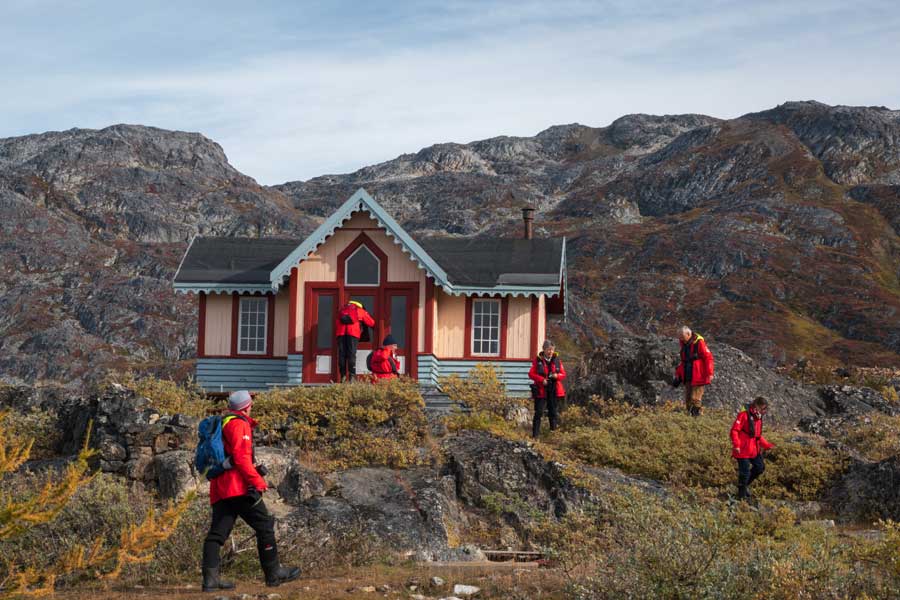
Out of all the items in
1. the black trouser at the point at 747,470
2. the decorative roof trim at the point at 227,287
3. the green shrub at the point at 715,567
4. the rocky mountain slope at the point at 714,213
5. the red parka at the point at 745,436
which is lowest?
the black trouser at the point at 747,470

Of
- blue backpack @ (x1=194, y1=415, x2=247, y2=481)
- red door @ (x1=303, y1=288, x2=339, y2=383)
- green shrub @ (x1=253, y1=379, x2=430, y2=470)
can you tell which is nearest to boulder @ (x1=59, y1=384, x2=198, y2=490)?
green shrub @ (x1=253, y1=379, x2=430, y2=470)

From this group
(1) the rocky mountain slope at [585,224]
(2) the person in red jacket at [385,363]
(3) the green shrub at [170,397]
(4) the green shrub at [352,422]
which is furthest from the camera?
(1) the rocky mountain slope at [585,224]

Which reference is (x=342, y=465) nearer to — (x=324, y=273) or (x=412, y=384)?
(x=412, y=384)

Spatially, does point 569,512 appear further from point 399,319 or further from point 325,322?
point 325,322

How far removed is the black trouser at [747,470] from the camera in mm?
15688

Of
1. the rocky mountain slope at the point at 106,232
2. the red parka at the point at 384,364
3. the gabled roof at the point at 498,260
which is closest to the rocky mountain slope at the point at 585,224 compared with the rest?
the rocky mountain slope at the point at 106,232

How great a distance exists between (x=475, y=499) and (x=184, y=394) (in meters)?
6.43

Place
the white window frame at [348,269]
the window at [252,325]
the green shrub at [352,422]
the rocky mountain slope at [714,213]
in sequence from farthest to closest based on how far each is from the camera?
the rocky mountain slope at [714,213], the window at [252,325], the white window frame at [348,269], the green shrub at [352,422]

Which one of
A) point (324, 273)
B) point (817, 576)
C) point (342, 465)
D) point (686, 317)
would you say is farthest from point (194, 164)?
point (817, 576)

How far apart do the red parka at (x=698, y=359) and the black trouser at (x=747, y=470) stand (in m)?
3.86

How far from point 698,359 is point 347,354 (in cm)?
739

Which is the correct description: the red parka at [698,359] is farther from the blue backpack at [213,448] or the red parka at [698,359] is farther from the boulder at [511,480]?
the blue backpack at [213,448]

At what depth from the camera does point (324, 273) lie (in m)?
23.7

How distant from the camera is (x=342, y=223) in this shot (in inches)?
925
